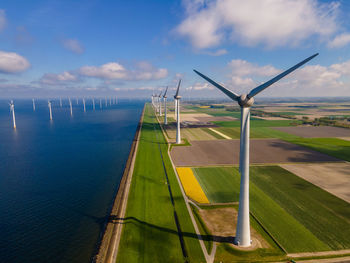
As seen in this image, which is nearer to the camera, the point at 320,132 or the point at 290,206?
the point at 290,206

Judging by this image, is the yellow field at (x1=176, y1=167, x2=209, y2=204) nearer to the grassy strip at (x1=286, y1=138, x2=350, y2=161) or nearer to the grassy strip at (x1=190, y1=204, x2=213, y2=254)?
the grassy strip at (x1=190, y1=204, x2=213, y2=254)

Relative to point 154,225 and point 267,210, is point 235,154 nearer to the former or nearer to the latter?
point 267,210

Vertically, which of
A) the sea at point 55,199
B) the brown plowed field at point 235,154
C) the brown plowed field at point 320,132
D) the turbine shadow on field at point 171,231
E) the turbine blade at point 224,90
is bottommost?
the sea at point 55,199

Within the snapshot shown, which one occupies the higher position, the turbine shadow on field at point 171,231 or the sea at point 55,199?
the turbine shadow on field at point 171,231

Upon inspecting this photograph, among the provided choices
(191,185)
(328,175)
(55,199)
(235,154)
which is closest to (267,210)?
(191,185)

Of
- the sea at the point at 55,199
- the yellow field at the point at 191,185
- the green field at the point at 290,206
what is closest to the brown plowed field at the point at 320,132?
the green field at the point at 290,206

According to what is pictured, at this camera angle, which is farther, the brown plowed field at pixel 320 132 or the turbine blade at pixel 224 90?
the brown plowed field at pixel 320 132

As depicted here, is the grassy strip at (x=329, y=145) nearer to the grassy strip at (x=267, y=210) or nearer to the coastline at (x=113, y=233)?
the grassy strip at (x=267, y=210)

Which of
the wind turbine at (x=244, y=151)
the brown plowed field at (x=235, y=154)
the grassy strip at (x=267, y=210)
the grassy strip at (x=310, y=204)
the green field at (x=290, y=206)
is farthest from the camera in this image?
the brown plowed field at (x=235, y=154)

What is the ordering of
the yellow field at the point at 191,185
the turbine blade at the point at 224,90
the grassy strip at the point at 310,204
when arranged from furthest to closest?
the yellow field at the point at 191,185, the grassy strip at the point at 310,204, the turbine blade at the point at 224,90
